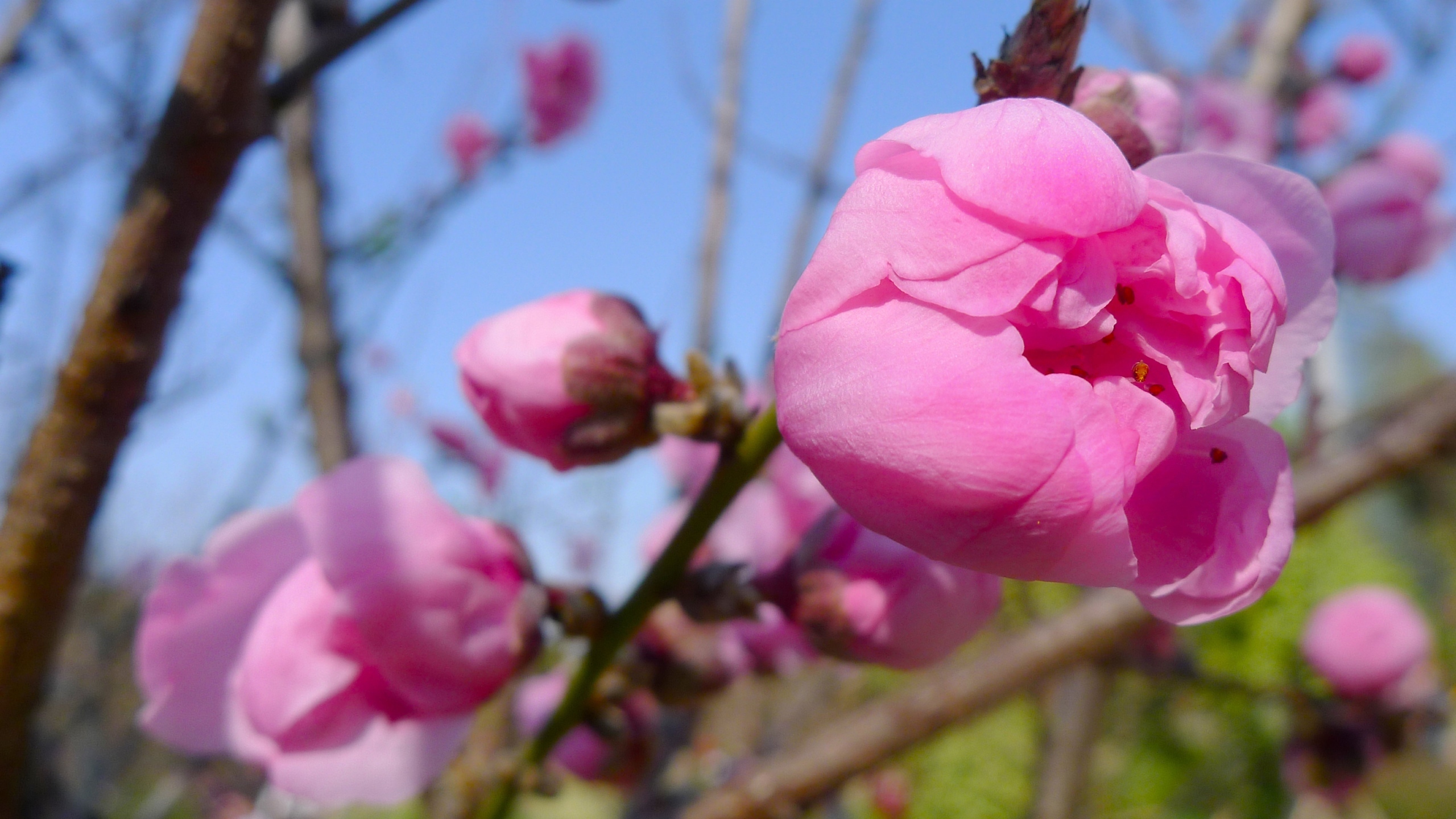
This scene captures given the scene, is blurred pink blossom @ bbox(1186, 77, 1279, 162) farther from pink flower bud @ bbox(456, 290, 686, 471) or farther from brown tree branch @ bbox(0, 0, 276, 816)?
brown tree branch @ bbox(0, 0, 276, 816)

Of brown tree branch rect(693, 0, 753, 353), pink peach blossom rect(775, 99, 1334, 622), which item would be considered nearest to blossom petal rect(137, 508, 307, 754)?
pink peach blossom rect(775, 99, 1334, 622)

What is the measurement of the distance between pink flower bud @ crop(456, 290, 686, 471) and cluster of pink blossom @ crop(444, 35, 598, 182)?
293cm

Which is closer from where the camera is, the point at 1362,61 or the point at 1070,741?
the point at 1070,741

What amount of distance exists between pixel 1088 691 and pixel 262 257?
4.04 feet

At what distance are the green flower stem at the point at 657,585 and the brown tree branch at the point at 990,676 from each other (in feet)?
0.77

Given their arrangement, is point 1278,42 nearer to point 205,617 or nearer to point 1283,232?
point 1283,232

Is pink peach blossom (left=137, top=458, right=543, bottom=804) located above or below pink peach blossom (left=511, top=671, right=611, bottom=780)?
above

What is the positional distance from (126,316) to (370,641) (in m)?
0.22

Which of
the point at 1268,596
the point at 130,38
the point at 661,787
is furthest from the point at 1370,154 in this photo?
the point at 130,38

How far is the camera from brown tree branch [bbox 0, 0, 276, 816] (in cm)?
51

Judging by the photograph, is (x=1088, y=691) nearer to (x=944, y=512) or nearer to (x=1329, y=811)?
(x=1329, y=811)

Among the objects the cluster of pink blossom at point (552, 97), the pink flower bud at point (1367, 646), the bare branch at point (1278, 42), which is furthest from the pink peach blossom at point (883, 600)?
the cluster of pink blossom at point (552, 97)

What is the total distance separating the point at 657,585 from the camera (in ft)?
1.84

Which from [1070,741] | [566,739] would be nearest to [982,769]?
[1070,741]
